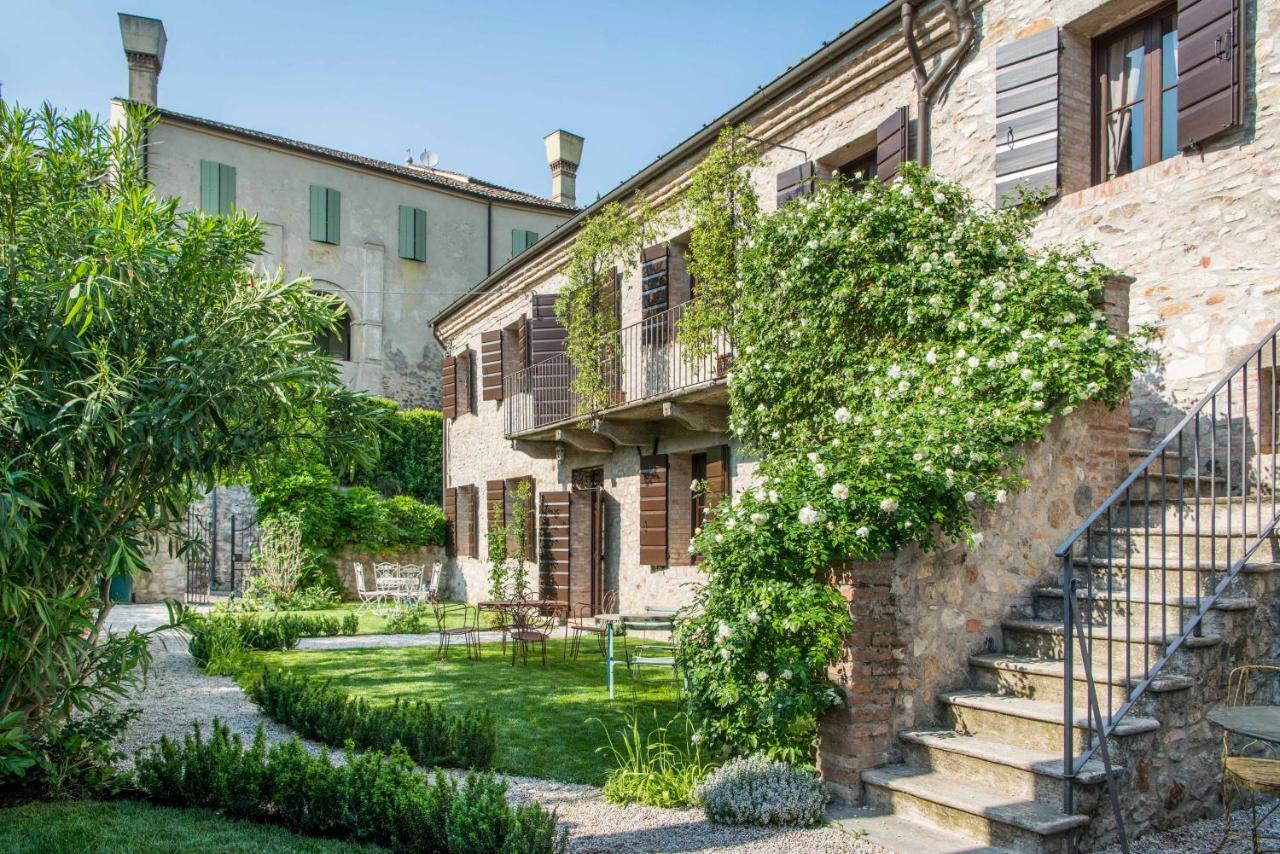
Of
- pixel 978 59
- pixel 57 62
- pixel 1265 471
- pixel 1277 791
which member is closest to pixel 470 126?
pixel 57 62

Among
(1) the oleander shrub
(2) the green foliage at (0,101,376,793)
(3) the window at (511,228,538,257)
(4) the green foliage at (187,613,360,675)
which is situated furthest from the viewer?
(3) the window at (511,228,538,257)

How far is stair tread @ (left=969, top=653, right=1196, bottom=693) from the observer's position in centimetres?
447

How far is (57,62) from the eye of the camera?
6855 millimetres

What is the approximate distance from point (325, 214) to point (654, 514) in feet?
49.3

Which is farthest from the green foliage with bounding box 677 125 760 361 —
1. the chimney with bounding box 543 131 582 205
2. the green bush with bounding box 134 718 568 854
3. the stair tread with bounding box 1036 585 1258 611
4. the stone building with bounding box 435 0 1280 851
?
the chimney with bounding box 543 131 582 205

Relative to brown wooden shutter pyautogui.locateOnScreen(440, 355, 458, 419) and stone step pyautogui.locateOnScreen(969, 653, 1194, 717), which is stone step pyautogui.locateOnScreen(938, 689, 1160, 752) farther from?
brown wooden shutter pyautogui.locateOnScreen(440, 355, 458, 419)

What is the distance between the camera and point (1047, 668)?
15.8ft

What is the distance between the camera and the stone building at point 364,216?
A: 21.1 metres

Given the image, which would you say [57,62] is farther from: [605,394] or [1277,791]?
[1277,791]

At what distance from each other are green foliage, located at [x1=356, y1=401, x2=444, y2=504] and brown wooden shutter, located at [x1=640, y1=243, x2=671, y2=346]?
11451 millimetres

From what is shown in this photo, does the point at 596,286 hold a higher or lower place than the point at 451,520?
higher

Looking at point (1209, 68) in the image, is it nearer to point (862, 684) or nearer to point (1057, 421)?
point (1057, 421)

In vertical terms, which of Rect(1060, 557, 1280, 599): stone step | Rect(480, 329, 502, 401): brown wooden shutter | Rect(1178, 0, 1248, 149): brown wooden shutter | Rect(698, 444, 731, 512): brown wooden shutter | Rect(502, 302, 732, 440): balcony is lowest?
Rect(1060, 557, 1280, 599): stone step

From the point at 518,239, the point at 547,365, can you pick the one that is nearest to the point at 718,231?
the point at 547,365
